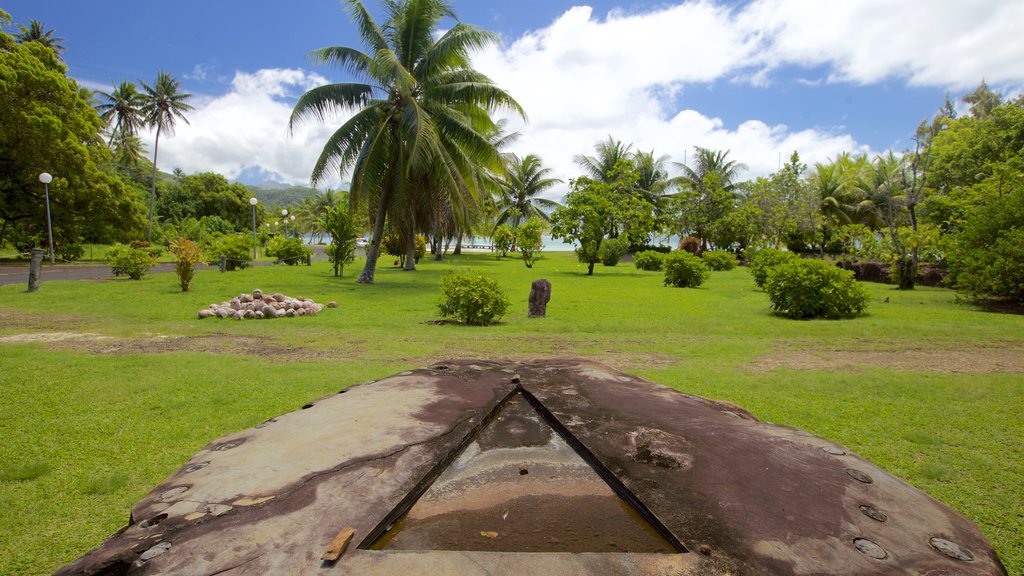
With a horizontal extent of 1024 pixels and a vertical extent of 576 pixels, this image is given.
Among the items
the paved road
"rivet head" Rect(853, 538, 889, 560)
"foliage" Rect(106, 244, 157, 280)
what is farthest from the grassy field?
"foliage" Rect(106, 244, 157, 280)

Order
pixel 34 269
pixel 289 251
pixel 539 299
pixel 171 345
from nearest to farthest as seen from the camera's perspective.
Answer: pixel 171 345 < pixel 539 299 < pixel 34 269 < pixel 289 251

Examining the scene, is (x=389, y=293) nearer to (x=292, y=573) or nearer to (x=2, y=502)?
(x=2, y=502)

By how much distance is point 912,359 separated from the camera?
7.66 meters

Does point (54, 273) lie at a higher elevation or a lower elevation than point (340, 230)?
lower

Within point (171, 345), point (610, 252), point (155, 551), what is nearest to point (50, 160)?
point (171, 345)

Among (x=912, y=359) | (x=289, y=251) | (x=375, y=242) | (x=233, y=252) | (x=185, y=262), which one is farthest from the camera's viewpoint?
(x=289, y=251)

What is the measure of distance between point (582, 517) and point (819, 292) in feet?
40.0

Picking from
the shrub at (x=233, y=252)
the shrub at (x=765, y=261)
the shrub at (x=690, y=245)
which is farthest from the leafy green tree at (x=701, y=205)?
the shrub at (x=233, y=252)

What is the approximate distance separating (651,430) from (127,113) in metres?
48.9

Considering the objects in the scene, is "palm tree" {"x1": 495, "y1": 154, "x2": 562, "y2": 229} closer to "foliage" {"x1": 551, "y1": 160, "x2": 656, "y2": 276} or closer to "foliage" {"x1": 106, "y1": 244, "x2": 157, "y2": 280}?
"foliage" {"x1": 551, "y1": 160, "x2": 656, "y2": 276}

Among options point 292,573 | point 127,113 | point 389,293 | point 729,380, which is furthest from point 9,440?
point 127,113

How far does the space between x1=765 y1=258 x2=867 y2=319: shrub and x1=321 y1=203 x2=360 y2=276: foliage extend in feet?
50.4

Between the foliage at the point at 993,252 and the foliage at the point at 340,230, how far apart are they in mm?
19754

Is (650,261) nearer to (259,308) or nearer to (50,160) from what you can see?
(259,308)
